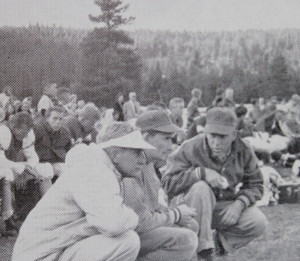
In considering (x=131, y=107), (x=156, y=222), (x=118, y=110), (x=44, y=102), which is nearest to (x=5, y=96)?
(x=44, y=102)

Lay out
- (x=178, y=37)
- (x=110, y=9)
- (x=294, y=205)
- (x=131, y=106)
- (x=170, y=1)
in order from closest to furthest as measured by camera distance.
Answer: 1. (x=110, y=9)
2. (x=170, y=1)
3. (x=294, y=205)
4. (x=178, y=37)
5. (x=131, y=106)

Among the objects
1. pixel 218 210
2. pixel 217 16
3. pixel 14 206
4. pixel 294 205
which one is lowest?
pixel 294 205

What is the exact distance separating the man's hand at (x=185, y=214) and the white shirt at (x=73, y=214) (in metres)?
0.47

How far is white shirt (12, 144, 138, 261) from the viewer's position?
1917 millimetres

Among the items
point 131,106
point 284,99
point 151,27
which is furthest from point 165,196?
point 284,99

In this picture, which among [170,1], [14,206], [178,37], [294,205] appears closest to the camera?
[14,206]

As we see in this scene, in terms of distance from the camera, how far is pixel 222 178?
2717mm

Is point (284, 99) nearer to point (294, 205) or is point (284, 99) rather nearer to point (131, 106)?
point (131, 106)

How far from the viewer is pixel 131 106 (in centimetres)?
713

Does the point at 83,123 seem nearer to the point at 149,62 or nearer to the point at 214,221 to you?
the point at 149,62

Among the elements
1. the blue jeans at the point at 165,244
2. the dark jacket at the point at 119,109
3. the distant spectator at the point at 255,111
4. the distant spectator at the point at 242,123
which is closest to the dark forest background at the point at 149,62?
the distant spectator at the point at 255,111

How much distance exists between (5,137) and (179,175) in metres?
1.21

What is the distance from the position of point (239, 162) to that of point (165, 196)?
Answer: 0.43 m

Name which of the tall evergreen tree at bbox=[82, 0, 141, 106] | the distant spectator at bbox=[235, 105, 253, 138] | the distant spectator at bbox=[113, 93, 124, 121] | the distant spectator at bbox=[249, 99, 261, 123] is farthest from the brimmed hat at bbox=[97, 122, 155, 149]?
the distant spectator at bbox=[249, 99, 261, 123]
